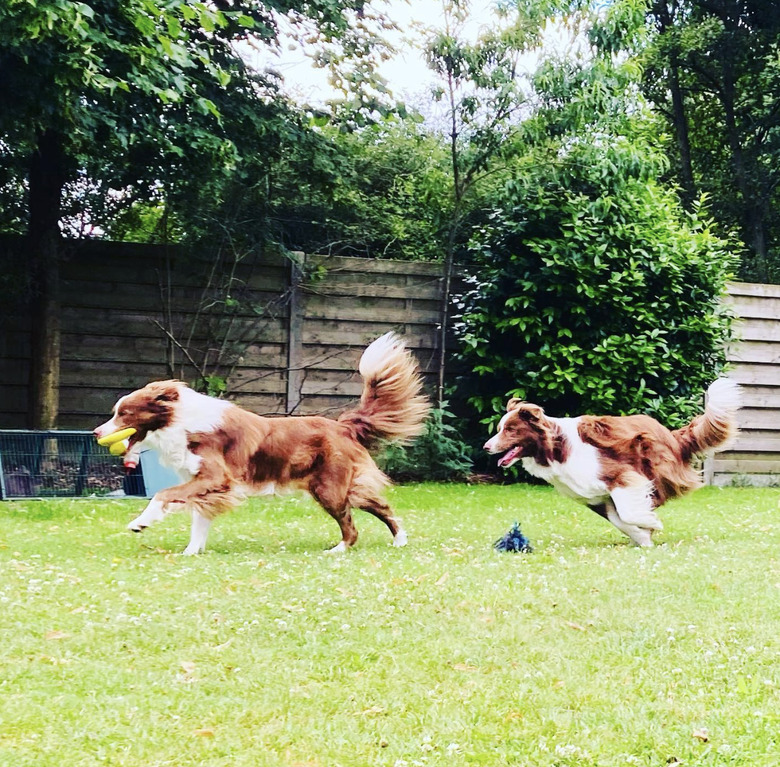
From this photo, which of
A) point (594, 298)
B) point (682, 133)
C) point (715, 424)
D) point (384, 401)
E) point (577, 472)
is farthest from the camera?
point (682, 133)

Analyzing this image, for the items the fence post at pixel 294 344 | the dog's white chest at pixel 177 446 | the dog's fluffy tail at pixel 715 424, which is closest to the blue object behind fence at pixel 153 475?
the fence post at pixel 294 344

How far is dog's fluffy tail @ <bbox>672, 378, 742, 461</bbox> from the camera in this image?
8.05 meters

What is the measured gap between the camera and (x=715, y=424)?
8.09 metres

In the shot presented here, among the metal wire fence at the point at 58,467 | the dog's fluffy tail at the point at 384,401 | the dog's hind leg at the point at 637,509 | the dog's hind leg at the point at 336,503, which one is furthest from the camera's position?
the metal wire fence at the point at 58,467

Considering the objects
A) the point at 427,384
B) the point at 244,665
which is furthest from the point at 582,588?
the point at 427,384

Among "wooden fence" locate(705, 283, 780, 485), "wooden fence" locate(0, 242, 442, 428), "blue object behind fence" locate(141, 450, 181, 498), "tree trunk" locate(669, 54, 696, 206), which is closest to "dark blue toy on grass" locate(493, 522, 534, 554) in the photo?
"blue object behind fence" locate(141, 450, 181, 498)

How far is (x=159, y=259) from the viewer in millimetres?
12156

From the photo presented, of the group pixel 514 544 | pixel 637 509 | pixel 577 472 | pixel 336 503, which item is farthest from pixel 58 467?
pixel 637 509

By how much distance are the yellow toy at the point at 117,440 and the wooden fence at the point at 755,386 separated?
8828mm

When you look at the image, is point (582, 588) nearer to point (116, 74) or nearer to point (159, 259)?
point (116, 74)

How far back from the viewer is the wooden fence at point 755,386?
536 inches

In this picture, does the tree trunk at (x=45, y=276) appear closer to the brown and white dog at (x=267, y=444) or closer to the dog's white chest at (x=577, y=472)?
the brown and white dog at (x=267, y=444)

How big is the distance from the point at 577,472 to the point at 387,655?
3766 millimetres

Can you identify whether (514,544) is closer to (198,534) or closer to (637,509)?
(637,509)
